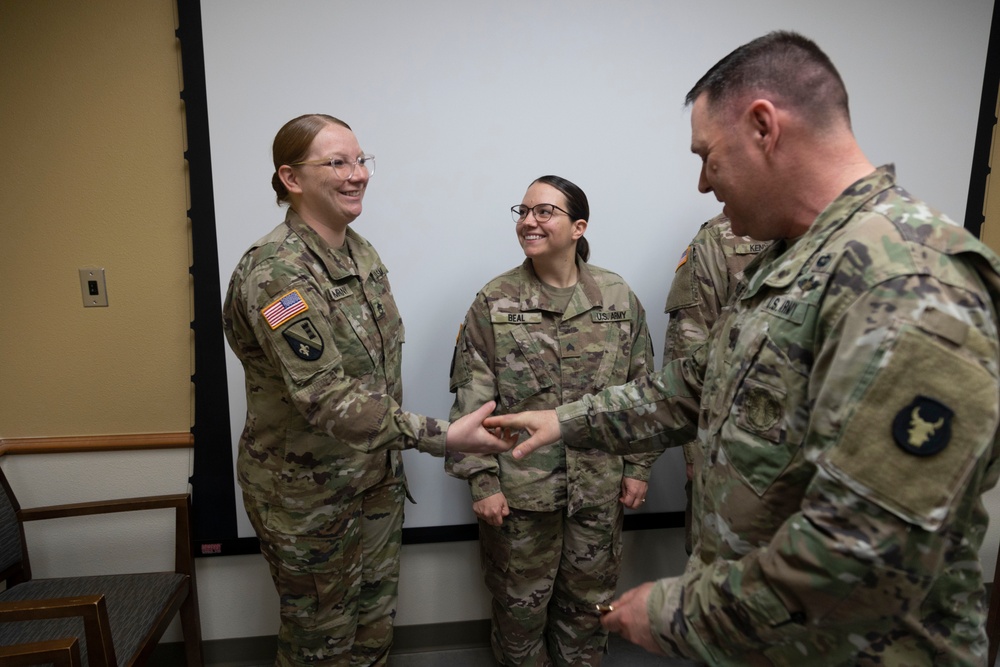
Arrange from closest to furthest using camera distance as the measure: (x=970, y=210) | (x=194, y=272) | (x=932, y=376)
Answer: (x=932, y=376)
(x=194, y=272)
(x=970, y=210)

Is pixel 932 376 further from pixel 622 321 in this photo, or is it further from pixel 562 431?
pixel 622 321

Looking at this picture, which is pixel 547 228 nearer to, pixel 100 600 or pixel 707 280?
pixel 707 280

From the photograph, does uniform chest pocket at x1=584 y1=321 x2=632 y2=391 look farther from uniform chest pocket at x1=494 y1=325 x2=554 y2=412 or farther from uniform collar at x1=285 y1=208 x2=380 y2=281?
uniform collar at x1=285 y1=208 x2=380 y2=281

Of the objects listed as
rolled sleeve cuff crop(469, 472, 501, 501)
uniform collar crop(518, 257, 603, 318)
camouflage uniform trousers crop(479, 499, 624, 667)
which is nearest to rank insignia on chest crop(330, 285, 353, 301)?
uniform collar crop(518, 257, 603, 318)

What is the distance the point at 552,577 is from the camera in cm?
183

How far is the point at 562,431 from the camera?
4.20 feet

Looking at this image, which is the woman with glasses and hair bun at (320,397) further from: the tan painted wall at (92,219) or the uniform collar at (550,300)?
the tan painted wall at (92,219)

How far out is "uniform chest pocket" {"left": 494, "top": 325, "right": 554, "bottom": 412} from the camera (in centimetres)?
175

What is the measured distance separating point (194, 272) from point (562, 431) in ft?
4.44

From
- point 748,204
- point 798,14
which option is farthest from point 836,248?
point 798,14

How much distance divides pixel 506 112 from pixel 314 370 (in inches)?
44.7

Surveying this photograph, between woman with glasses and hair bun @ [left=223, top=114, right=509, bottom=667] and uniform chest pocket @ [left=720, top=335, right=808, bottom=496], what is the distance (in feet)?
2.40

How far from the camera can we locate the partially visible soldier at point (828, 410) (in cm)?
67

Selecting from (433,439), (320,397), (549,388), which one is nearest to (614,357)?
(549,388)
